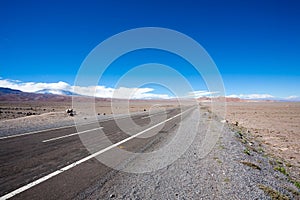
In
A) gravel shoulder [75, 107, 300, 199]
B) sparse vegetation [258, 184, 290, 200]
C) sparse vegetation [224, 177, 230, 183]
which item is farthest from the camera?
sparse vegetation [224, 177, 230, 183]

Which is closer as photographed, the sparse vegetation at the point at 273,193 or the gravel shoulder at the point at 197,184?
the gravel shoulder at the point at 197,184

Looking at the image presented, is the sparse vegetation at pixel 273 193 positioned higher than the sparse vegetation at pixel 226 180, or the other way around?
the sparse vegetation at pixel 226 180

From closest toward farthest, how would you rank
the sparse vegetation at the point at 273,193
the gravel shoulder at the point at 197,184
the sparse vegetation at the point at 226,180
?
1. the gravel shoulder at the point at 197,184
2. the sparse vegetation at the point at 273,193
3. the sparse vegetation at the point at 226,180

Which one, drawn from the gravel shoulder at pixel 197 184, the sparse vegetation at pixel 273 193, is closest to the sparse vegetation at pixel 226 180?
the gravel shoulder at pixel 197 184

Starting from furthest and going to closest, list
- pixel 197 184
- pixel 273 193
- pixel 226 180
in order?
pixel 226 180, pixel 197 184, pixel 273 193

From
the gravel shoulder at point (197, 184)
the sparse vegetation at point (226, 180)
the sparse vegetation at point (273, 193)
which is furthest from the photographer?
the sparse vegetation at point (226, 180)

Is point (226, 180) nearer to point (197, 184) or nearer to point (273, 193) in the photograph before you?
point (197, 184)

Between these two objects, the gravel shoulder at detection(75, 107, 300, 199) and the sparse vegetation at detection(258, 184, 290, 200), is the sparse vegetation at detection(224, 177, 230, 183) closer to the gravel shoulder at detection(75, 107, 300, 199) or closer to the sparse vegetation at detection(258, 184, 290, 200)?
the gravel shoulder at detection(75, 107, 300, 199)

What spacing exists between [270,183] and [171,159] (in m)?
2.84

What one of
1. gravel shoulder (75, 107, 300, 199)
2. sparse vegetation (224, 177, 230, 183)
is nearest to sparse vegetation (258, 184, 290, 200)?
gravel shoulder (75, 107, 300, 199)

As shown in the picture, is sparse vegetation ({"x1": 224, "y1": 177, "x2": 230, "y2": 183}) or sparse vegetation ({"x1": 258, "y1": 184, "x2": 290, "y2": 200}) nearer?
sparse vegetation ({"x1": 258, "y1": 184, "x2": 290, "y2": 200})

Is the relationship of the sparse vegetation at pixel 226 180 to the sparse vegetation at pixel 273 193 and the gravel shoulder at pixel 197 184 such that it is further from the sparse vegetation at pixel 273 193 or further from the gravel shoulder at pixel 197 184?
the sparse vegetation at pixel 273 193

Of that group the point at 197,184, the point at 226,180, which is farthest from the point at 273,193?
the point at 197,184

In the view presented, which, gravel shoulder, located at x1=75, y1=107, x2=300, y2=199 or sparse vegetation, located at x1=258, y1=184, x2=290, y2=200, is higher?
gravel shoulder, located at x1=75, y1=107, x2=300, y2=199
